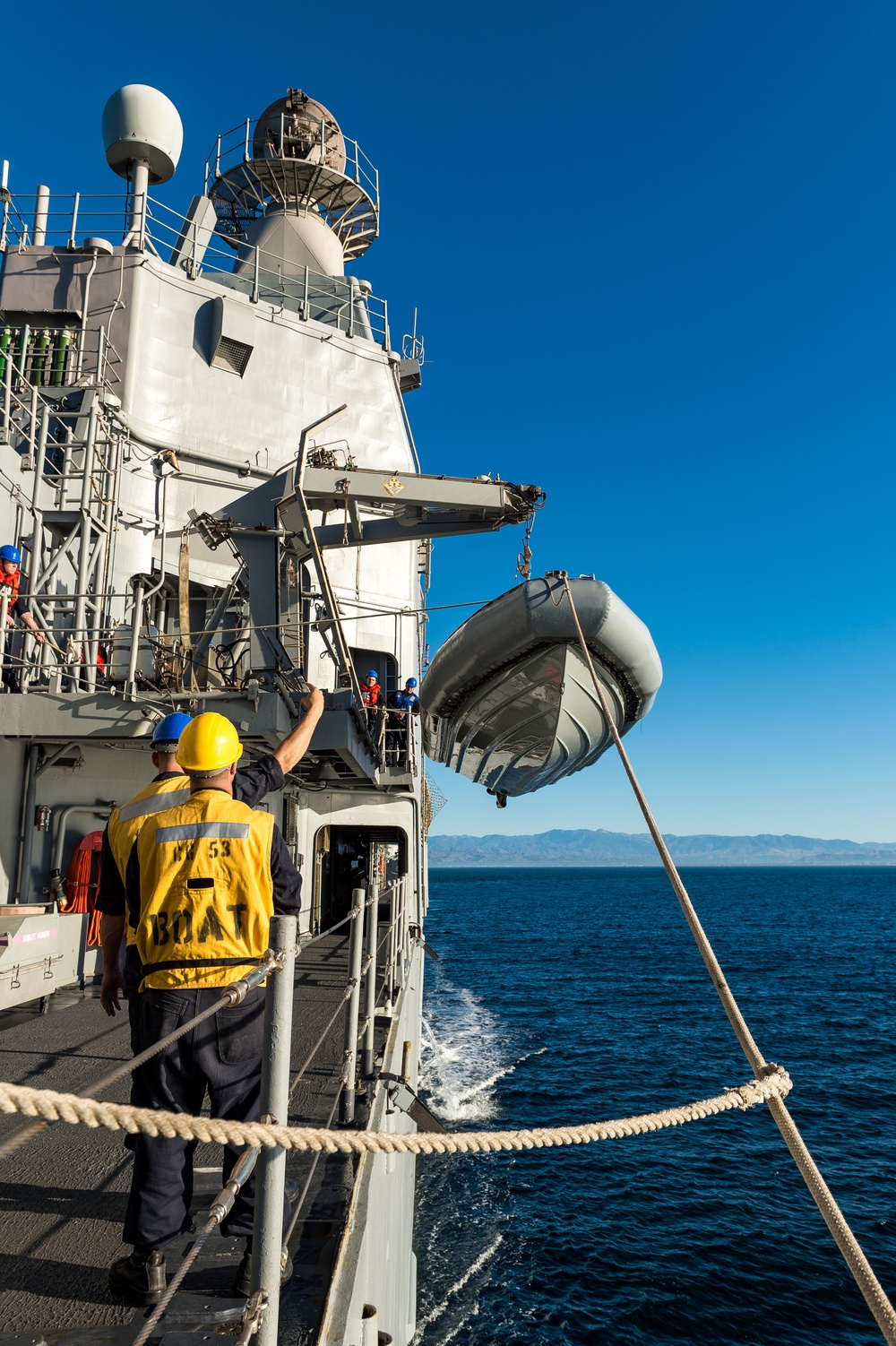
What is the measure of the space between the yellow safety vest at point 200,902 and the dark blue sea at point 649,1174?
7.54 metres

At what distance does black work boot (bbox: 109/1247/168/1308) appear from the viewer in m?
2.38

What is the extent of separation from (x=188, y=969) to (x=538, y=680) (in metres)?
6.18

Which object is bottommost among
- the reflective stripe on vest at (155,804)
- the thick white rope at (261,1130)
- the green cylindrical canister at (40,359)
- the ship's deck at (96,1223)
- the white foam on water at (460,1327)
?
the white foam on water at (460,1327)

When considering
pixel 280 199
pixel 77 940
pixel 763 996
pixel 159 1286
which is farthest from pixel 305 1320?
pixel 763 996

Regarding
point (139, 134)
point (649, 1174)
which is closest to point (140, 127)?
point (139, 134)

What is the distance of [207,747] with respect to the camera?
2.42 m

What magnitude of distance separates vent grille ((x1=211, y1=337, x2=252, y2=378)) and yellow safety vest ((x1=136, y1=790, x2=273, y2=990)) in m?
11.6

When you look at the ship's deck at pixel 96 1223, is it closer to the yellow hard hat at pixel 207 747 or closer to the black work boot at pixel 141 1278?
the black work boot at pixel 141 1278

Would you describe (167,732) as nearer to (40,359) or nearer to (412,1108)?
(412,1108)

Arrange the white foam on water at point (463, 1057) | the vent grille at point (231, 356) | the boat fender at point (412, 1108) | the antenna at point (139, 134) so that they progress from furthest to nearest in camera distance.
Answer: the white foam on water at point (463, 1057) → the antenna at point (139, 134) → the vent grille at point (231, 356) → the boat fender at point (412, 1108)

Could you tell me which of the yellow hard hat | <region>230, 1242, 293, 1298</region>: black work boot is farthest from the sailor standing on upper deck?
<region>230, 1242, 293, 1298</region>: black work boot

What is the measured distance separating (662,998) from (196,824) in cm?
2496

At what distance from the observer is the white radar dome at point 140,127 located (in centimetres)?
1276

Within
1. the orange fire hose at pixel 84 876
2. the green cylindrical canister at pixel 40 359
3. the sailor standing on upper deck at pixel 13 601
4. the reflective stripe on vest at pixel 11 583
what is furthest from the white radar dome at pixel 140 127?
the orange fire hose at pixel 84 876
